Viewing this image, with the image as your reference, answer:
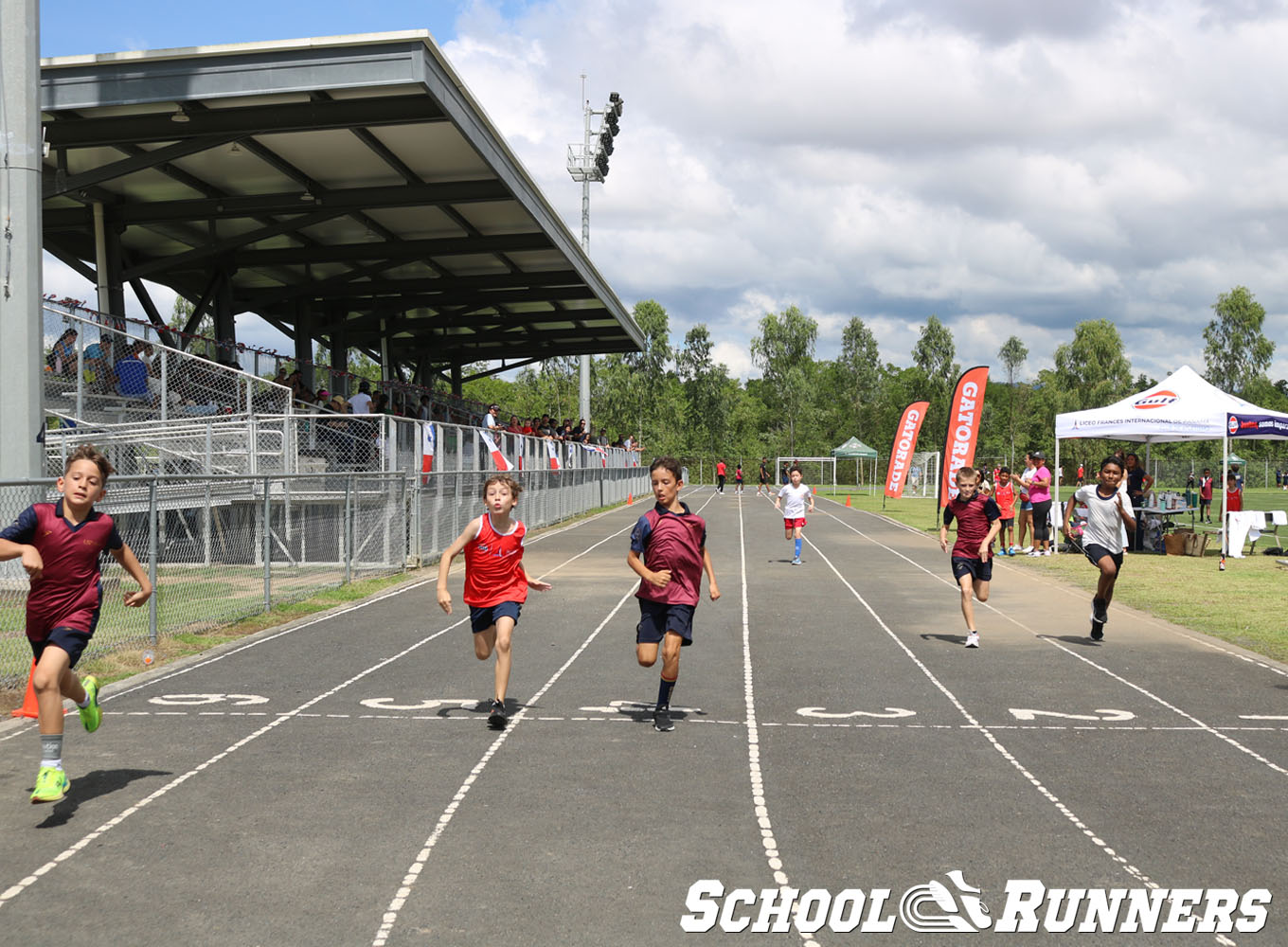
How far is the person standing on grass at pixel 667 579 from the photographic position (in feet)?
24.8

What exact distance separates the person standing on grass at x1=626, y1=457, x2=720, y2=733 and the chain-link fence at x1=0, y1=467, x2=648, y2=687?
4477mm

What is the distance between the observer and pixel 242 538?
43.2 ft

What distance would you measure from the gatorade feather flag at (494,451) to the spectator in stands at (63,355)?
28.3 feet

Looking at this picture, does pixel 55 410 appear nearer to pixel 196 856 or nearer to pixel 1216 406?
pixel 196 856

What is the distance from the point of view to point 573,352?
4791 cm

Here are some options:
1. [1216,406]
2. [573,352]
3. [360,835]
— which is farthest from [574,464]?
[360,835]

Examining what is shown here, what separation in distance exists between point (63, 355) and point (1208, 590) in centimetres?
1657

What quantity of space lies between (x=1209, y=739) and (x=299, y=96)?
52.1 ft

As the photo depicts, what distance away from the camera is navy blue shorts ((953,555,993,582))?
11710 mm

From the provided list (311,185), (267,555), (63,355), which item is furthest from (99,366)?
(311,185)

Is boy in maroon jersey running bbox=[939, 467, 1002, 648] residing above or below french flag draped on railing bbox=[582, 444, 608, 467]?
below

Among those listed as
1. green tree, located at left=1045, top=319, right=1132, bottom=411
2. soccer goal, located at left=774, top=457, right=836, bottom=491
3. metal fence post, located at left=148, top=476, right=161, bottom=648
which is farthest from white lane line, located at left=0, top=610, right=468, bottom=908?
green tree, located at left=1045, top=319, right=1132, bottom=411

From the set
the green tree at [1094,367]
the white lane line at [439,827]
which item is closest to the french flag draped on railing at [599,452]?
the white lane line at [439,827]

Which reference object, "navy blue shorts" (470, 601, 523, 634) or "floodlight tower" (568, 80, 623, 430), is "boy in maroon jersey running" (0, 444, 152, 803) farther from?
"floodlight tower" (568, 80, 623, 430)
